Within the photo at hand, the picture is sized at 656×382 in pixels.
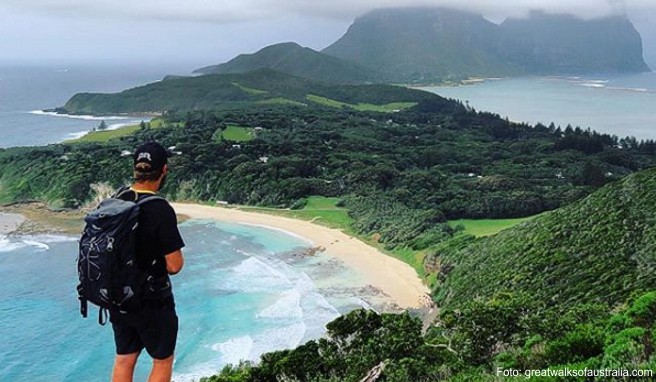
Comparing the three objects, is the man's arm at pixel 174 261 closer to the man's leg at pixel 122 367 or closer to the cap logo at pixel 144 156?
the cap logo at pixel 144 156

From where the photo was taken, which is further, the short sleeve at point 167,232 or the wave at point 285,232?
the wave at point 285,232

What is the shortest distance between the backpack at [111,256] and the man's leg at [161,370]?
0.57 meters

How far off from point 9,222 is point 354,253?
2764 centimetres

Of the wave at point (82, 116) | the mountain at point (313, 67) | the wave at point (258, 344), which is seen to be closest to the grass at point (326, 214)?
the wave at point (258, 344)

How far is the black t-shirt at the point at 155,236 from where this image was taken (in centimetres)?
380

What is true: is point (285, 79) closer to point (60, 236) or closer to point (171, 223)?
point (60, 236)

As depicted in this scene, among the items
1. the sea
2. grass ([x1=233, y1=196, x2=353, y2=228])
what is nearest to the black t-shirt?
the sea

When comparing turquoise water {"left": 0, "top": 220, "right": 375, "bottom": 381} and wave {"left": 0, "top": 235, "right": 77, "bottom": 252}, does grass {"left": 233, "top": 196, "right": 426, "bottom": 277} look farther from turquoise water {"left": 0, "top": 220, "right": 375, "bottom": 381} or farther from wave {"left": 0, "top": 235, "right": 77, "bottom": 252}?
wave {"left": 0, "top": 235, "right": 77, "bottom": 252}

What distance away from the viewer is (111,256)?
3.68 metres

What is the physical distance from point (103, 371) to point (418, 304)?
45.4 feet

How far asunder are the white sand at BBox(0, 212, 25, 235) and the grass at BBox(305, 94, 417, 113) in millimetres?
70822

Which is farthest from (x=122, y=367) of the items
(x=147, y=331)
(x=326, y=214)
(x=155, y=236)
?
(x=326, y=214)

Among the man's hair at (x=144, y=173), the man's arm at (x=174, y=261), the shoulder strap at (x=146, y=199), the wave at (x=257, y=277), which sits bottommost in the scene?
the wave at (x=257, y=277)

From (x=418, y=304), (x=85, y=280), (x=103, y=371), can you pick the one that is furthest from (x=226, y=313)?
(x=85, y=280)
